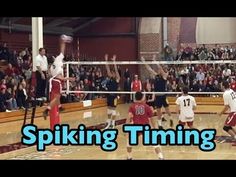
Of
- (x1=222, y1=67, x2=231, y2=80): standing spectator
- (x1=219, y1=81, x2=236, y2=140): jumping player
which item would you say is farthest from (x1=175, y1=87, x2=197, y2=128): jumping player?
(x1=222, y1=67, x2=231, y2=80): standing spectator

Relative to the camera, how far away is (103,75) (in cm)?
2661

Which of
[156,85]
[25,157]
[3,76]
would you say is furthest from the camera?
[3,76]

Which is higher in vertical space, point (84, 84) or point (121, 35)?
point (121, 35)

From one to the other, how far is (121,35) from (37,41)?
581 inches

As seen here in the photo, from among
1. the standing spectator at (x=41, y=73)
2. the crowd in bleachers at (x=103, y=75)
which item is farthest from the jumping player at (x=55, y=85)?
the crowd in bleachers at (x=103, y=75)

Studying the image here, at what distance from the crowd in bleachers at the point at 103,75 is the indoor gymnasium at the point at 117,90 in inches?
2.2

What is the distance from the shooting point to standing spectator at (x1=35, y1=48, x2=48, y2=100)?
40.5 feet

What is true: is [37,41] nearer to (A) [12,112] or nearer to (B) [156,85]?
(A) [12,112]

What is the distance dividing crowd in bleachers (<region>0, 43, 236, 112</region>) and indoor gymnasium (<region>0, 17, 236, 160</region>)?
57 mm

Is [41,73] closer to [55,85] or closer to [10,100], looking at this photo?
[55,85]
